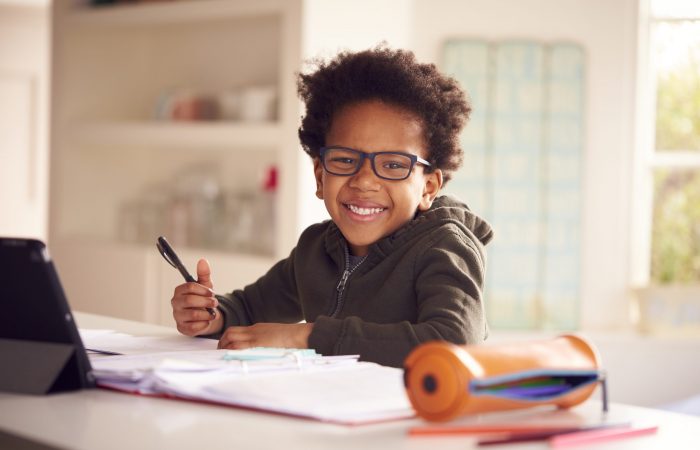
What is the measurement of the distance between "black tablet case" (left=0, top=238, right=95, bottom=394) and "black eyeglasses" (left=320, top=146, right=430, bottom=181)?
0.67m

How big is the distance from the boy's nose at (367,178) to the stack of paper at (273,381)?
1.57ft

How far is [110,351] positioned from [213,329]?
0.32 metres

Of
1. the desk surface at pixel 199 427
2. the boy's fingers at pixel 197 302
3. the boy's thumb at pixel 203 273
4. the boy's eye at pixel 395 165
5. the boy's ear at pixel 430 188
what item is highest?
the boy's eye at pixel 395 165

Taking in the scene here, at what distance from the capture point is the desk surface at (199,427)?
0.92 metres

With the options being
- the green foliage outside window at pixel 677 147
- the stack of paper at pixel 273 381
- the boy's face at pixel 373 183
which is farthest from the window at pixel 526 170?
the stack of paper at pixel 273 381

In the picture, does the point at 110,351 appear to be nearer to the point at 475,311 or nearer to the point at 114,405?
the point at 114,405

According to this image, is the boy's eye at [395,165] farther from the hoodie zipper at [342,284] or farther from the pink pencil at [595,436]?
the pink pencil at [595,436]

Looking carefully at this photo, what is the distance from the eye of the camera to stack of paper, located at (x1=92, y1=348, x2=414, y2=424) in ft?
3.37

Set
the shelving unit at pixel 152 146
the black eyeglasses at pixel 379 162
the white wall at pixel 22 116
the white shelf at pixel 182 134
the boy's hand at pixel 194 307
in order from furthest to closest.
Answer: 1. the white wall at pixel 22 116
2. the shelving unit at pixel 152 146
3. the white shelf at pixel 182 134
4. the black eyeglasses at pixel 379 162
5. the boy's hand at pixel 194 307

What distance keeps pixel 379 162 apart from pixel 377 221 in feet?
0.31

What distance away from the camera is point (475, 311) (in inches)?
58.3

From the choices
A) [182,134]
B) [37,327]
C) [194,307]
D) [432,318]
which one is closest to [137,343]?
[194,307]

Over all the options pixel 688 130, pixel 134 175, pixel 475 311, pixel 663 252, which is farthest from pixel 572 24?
pixel 475 311

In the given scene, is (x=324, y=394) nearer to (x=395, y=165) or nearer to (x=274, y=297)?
(x=395, y=165)
